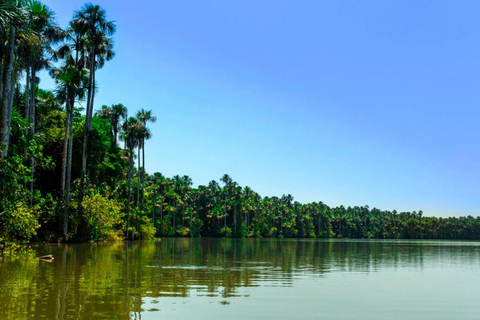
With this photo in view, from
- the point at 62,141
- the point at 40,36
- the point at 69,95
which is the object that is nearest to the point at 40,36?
the point at 40,36

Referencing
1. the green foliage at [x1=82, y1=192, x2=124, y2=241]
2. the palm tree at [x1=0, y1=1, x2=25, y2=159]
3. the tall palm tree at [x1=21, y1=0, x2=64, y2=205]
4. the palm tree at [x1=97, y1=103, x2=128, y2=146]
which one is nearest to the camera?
the palm tree at [x1=0, y1=1, x2=25, y2=159]

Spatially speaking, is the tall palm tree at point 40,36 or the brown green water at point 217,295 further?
the tall palm tree at point 40,36

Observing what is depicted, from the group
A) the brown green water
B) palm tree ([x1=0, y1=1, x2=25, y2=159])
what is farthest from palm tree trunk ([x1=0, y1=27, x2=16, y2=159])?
the brown green water

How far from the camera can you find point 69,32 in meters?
43.3

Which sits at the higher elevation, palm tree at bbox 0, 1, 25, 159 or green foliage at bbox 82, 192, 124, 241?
palm tree at bbox 0, 1, 25, 159

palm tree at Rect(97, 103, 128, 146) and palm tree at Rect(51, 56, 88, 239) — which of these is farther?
palm tree at Rect(97, 103, 128, 146)

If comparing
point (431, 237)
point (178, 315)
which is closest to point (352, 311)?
point (178, 315)

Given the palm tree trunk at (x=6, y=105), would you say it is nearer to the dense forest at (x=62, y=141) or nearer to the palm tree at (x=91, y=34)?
the dense forest at (x=62, y=141)

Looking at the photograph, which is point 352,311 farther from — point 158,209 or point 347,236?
point 347,236

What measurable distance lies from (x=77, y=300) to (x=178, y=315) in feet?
8.37

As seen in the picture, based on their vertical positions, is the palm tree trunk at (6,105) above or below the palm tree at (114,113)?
below

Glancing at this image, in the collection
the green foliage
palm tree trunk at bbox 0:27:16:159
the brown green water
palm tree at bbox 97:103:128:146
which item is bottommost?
the brown green water

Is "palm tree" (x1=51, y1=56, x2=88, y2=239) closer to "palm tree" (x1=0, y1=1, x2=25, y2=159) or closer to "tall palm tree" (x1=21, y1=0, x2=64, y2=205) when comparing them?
"tall palm tree" (x1=21, y1=0, x2=64, y2=205)

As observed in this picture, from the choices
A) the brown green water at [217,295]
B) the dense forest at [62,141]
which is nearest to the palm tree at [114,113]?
the dense forest at [62,141]
